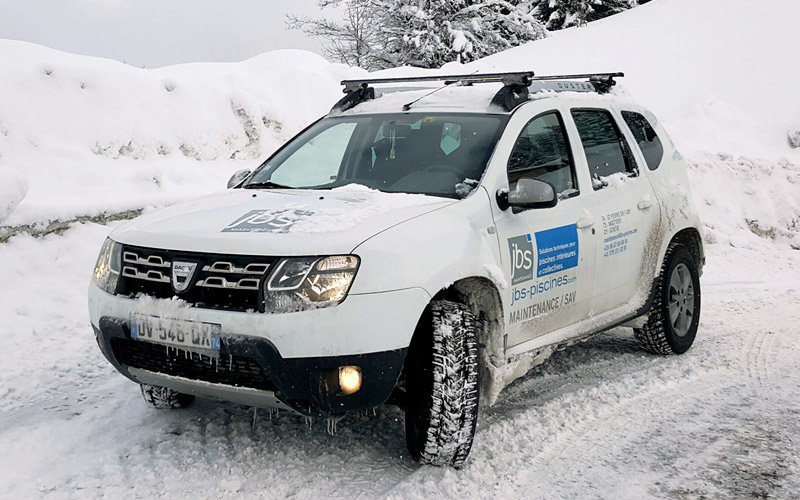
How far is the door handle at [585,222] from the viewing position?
4738mm

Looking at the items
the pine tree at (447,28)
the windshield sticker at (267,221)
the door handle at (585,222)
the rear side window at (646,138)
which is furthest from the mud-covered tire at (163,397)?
the pine tree at (447,28)

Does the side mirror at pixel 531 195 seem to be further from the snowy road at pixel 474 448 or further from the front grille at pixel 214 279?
the front grille at pixel 214 279

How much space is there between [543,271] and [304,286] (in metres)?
1.52

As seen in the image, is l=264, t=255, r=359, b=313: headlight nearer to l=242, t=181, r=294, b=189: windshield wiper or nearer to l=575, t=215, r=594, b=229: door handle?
l=242, t=181, r=294, b=189: windshield wiper

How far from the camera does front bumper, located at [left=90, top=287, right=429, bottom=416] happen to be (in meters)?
3.40

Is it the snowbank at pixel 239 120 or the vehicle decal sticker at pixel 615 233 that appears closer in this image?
the vehicle decal sticker at pixel 615 233

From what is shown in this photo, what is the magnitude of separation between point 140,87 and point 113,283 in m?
7.24

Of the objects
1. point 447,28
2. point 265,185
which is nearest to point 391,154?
point 265,185

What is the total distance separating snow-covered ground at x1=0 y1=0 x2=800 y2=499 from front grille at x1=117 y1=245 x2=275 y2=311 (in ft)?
2.67

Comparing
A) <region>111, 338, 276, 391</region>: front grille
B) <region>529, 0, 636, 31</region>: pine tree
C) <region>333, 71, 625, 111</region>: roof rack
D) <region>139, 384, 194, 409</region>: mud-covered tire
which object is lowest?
<region>139, 384, 194, 409</region>: mud-covered tire

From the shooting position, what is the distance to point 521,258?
4273 mm

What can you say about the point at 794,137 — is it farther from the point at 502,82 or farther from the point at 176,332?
the point at 176,332

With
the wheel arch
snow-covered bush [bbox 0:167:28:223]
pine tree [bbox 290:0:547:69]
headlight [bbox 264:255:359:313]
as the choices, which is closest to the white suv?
headlight [bbox 264:255:359:313]

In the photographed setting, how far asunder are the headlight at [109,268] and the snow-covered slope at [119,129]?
3163mm
